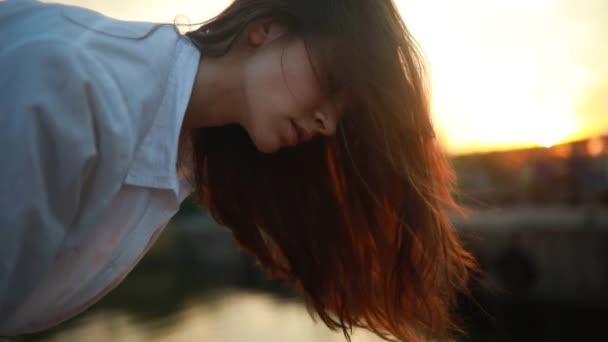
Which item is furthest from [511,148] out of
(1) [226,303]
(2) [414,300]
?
(2) [414,300]

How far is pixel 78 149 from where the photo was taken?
0.73 meters

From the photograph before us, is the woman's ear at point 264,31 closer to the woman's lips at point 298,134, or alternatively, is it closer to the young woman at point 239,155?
the young woman at point 239,155

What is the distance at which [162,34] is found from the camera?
907 millimetres

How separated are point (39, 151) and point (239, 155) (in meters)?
0.50

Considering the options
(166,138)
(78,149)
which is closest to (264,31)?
(166,138)

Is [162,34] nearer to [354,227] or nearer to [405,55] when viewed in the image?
[405,55]

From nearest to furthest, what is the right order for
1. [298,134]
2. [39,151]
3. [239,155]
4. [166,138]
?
[39,151] → [166,138] → [298,134] → [239,155]

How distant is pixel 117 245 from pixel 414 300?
1.99ft

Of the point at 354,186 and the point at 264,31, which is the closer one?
the point at 264,31

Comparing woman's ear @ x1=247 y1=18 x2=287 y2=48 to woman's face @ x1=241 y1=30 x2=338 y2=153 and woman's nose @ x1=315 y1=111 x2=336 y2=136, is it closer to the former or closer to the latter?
woman's face @ x1=241 y1=30 x2=338 y2=153

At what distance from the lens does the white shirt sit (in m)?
0.70

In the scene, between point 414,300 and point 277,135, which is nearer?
point 277,135

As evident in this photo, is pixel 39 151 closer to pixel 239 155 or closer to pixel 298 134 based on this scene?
pixel 298 134

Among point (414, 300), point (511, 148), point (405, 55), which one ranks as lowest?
point (511, 148)
